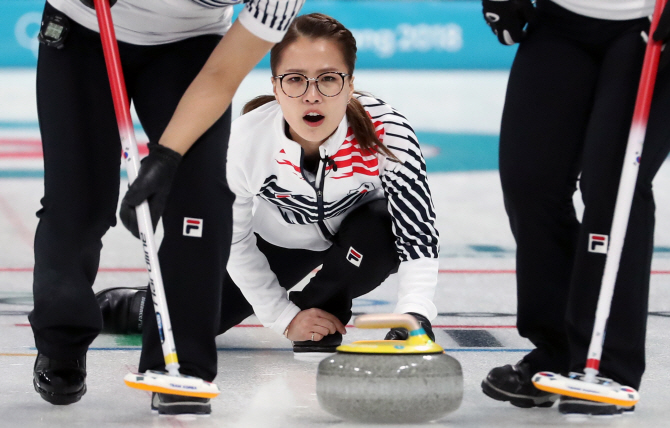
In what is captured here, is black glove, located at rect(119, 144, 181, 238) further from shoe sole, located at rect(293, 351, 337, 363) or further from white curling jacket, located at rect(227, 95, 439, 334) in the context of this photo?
shoe sole, located at rect(293, 351, 337, 363)

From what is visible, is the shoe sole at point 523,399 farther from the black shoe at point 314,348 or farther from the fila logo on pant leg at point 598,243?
A: the black shoe at point 314,348

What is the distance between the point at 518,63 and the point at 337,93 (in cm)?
45

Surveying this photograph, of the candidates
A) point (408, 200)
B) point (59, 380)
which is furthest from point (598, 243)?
point (59, 380)

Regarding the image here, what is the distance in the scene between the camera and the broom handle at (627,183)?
6.53ft

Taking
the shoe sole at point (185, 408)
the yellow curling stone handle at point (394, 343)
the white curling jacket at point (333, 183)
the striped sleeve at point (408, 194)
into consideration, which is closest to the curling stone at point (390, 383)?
the yellow curling stone handle at point (394, 343)

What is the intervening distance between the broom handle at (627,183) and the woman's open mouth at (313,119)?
2.51 feet

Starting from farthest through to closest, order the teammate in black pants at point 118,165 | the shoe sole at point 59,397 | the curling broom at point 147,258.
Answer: the shoe sole at point 59,397
the teammate in black pants at point 118,165
the curling broom at point 147,258

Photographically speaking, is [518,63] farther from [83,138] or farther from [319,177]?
[83,138]

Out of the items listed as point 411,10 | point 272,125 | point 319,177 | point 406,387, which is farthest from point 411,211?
point 411,10

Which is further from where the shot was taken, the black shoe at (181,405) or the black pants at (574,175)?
the black pants at (574,175)

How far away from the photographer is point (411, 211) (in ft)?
8.35

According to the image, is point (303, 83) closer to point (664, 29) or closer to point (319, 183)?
point (319, 183)

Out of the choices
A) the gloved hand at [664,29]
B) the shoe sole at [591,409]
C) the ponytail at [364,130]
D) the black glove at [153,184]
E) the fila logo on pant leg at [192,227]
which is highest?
the gloved hand at [664,29]

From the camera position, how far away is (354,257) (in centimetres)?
271
